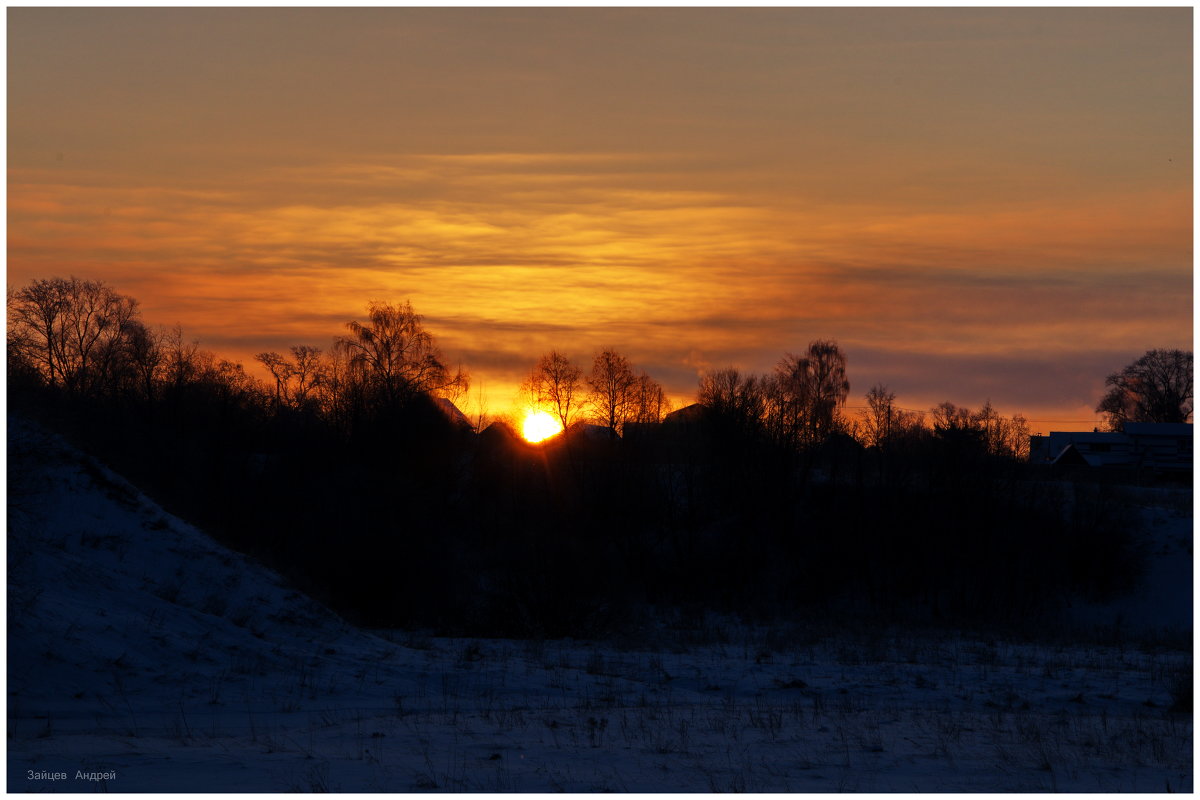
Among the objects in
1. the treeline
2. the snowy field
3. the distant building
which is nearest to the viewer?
the snowy field

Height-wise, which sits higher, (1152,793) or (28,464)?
(28,464)

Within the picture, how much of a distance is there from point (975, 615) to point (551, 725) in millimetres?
42616

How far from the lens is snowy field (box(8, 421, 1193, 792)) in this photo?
13.5 meters

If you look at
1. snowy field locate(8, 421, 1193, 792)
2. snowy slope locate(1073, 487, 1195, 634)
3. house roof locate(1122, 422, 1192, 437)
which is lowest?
snowy slope locate(1073, 487, 1195, 634)

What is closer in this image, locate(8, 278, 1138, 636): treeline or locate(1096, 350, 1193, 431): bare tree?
locate(8, 278, 1138, 636): treeline

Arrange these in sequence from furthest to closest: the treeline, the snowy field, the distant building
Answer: the distant building
the treeline
the snowy field

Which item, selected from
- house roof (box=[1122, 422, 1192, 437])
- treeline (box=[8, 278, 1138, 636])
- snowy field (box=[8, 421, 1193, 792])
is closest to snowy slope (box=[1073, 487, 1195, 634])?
treeline (box=[8, 278, 1138, 636])

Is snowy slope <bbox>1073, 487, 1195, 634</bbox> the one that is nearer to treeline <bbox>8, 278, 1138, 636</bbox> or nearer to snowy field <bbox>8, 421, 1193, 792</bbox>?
treeline <bbox>8, 278, 1138, 636</bbox>

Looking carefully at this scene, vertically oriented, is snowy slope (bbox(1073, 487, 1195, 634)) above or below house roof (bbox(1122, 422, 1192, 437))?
below

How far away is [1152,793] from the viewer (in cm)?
1269

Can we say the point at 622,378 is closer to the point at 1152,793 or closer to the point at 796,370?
the point at 796,370

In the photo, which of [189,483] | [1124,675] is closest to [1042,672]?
[1124,675]

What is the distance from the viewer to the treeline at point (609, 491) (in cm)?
4569

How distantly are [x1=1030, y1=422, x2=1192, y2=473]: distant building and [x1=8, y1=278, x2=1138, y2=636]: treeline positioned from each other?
32.5 meters
